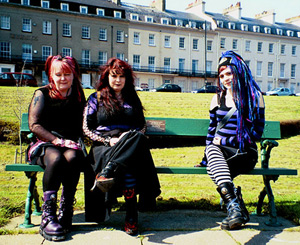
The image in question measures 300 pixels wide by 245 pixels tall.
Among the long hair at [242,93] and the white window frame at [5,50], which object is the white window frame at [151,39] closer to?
the white window frame at [5,50]

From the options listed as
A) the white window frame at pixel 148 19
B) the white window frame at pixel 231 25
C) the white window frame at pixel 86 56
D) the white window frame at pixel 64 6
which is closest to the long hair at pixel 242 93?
the white window frame at pixel 86 56

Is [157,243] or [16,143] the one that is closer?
[157,243]

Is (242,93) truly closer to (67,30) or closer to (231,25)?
(67,30)

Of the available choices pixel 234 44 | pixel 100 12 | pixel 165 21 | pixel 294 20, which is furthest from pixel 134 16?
pixel 294 20

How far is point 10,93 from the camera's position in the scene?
13.0 meters

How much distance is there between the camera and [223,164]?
3.11 meters

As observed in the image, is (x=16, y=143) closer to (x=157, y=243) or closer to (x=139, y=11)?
(x=157, y=243)

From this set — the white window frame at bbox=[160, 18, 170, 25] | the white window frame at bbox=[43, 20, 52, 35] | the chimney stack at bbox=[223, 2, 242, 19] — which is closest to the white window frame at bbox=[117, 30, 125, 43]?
the white window frame at bbox=[160, 18, 170, 25]

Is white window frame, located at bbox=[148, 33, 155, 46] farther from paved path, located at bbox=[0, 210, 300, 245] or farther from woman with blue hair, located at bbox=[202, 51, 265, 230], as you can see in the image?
paved path, located at bbox=[0, 210, 300, 245]

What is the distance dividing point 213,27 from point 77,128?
154 ft

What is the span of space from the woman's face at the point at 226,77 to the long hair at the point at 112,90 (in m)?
0.90

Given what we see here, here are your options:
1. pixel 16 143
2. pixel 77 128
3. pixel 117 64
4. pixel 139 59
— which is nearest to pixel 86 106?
pixel 77 128

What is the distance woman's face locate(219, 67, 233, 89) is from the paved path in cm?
139

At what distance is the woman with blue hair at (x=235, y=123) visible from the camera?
3213 millimetres
